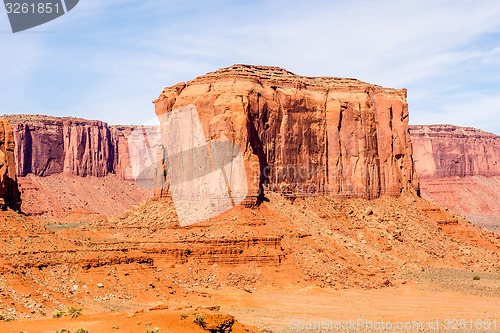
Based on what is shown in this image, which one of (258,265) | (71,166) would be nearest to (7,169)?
(258,265)

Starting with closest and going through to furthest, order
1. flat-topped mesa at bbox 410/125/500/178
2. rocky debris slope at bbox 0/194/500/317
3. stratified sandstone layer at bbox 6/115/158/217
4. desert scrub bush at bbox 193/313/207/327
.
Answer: desert scrub bush at bbox 193/313/207/327 → rocky debris slope at bbox 0/194/500/317 → stratified sandstone layer at bbox 6/115/158/217 → flat-topped mesa at bbox 410/125/500/178

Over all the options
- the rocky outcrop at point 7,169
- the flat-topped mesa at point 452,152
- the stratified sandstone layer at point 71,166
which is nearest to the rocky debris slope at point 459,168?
the flat-topped mesa at point 452,152

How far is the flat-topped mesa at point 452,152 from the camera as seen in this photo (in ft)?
583

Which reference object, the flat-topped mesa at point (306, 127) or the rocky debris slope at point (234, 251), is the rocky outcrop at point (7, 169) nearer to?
the rocky debris slope at point (234, 251)

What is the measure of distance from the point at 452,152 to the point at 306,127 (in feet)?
353

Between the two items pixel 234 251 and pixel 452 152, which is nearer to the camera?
pixel 234 251

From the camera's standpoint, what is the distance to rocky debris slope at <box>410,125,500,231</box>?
172000mm

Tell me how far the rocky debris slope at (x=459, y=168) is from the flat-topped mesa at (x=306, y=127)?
86257 millimetres

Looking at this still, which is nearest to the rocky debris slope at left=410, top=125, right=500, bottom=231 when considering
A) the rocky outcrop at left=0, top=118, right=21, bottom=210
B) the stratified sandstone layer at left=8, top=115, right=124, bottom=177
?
the stratified sandstone layer at left=8, top=115, right=124, bottom=177

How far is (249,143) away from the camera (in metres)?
68.8

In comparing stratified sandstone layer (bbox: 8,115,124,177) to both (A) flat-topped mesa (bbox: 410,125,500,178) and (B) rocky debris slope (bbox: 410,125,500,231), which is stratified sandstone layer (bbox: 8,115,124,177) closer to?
(A) flat-topped mesa (bbox: 410,125,500,178)

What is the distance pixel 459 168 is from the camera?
180 meters

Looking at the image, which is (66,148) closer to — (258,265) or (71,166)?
(71,166)

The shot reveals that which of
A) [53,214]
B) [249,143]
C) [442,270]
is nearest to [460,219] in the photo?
[442,270]
